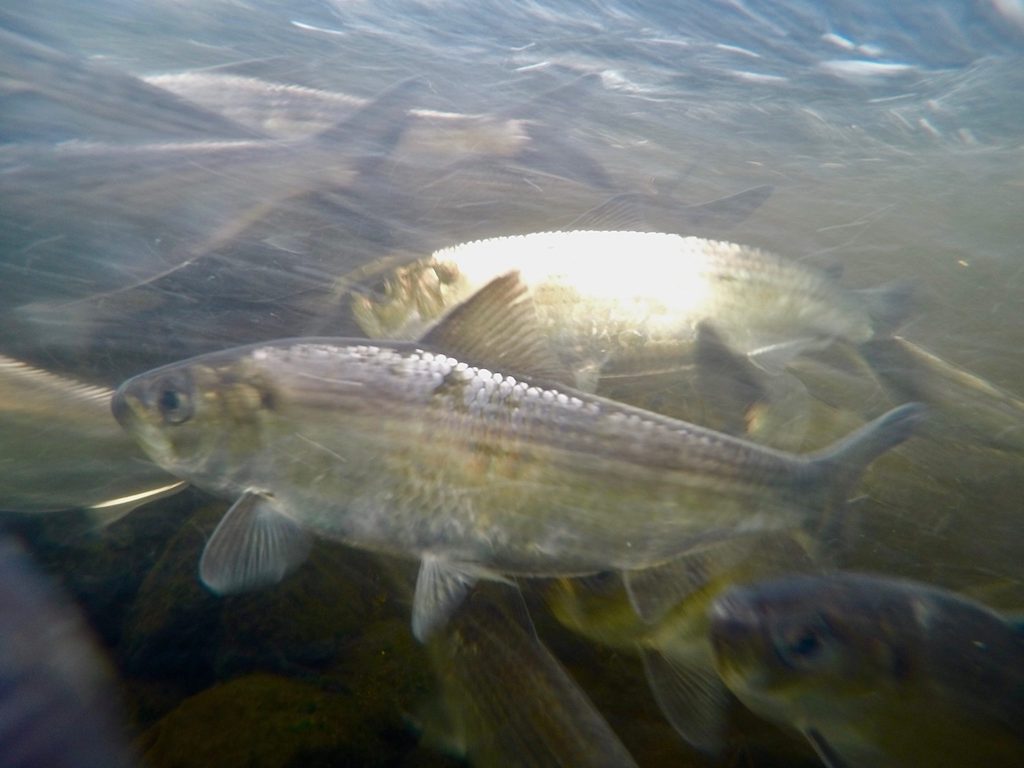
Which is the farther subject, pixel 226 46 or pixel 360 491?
pixel 226 46

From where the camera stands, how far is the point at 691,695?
1380 mm

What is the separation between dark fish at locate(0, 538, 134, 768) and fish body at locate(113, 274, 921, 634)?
35cm

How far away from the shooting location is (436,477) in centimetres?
144

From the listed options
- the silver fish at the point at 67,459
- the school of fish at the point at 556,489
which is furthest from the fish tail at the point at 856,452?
the silver fish at the point at 67,459

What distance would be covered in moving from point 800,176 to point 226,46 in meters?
14.1

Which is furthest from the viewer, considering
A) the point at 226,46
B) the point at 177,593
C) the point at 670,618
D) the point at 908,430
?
the point at 226,46

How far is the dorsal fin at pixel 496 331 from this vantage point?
1.60 meters

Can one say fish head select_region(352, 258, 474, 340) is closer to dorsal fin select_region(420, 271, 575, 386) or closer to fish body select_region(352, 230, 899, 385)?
fish body select_region(352, 230, 899, 385)

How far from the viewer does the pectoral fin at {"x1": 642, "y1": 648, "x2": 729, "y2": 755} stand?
52.1 inches

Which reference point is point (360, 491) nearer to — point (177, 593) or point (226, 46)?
point (177, 593)

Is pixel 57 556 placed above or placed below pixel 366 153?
below

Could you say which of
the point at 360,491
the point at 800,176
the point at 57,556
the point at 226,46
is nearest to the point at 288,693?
the point at 360,491

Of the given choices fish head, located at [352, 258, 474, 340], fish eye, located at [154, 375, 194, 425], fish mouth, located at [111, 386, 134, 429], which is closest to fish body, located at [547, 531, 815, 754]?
fish eye, located at [154, 375, 194, 425]

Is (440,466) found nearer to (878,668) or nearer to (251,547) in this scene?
(251,547)
